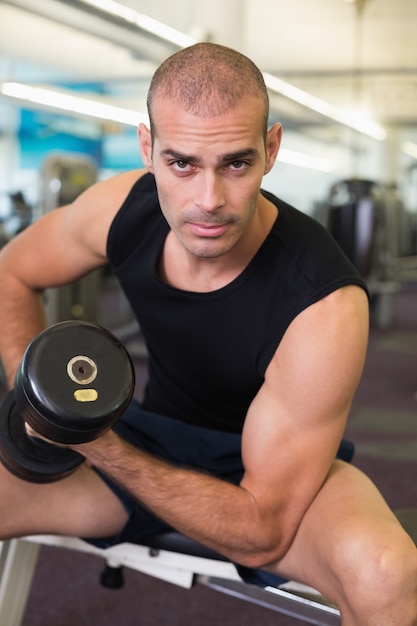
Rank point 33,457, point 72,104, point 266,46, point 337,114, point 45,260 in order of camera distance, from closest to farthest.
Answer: point 33,457, point 45,260, point 72,104, point 266,46, point 337,114

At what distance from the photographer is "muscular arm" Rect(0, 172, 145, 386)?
5.18ft

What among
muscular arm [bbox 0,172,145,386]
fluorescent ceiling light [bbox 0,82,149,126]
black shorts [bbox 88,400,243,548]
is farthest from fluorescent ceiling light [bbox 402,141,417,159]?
black shorts [bbox 88,400,243,548]

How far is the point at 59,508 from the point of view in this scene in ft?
4.59

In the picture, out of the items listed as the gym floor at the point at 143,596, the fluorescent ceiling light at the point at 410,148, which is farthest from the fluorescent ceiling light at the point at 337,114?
the gym floor at the point at 143,596

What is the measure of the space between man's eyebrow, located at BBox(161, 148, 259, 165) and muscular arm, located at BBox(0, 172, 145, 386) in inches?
14.3

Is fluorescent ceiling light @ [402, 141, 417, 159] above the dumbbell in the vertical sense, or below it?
above

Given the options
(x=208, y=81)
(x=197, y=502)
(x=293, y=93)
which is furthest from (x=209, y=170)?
(x=293, y=93)

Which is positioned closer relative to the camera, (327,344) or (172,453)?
(327,344)

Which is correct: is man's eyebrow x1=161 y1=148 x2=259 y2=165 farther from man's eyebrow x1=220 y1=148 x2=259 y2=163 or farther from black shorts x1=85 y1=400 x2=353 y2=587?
black shorts x1=85 y1=400 x2=353 y2=587

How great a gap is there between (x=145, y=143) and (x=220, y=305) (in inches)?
11.8

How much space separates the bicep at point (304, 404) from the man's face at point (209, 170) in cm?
20

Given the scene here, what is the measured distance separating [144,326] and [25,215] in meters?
3.47

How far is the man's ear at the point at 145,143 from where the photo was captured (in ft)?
4.40

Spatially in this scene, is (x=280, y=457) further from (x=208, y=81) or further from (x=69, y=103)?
(x=69, y=103)
